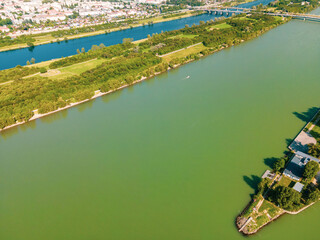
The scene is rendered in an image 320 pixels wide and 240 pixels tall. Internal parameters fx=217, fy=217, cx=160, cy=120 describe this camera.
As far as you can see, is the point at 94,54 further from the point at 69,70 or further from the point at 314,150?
the point at 314,150

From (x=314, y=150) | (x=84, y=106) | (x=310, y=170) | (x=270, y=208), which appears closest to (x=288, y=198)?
(x=270, y=208)

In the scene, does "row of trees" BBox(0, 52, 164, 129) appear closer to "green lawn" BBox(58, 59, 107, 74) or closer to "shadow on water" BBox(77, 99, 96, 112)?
"shadow on water" BBox(77, 99, 96, 112)

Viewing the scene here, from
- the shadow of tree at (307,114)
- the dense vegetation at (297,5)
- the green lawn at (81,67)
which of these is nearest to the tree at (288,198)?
the shadow of tree at (307,114)

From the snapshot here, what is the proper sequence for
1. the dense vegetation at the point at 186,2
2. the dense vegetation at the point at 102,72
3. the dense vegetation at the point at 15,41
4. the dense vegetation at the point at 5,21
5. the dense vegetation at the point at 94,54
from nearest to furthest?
the dense vegetation at the point at 102,72, the dense vegetation at the point at 94,54, the dense vegetation at the point at 15,41, the dense vegetation at the point at 5,21, the dense vegetation at the point at 186,2

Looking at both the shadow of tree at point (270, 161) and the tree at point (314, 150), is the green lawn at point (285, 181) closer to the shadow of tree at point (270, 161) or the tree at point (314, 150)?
the shadow of tree at point (270, 161)

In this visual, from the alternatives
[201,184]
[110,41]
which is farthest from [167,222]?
[110,41]
